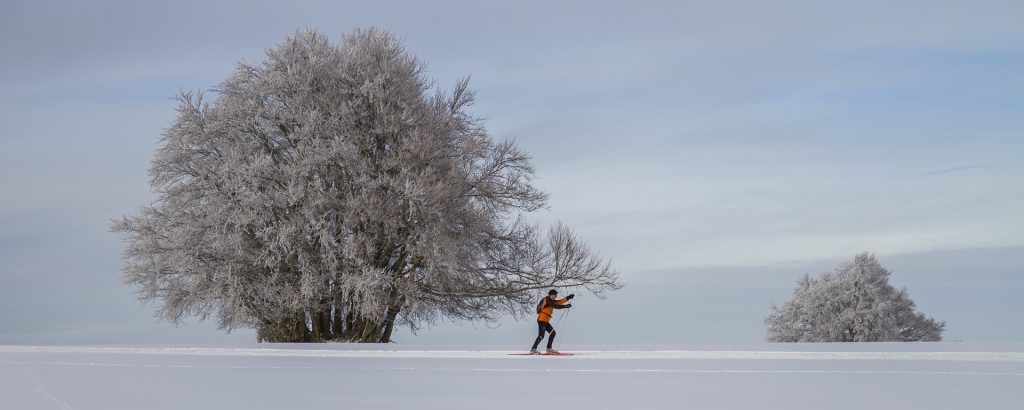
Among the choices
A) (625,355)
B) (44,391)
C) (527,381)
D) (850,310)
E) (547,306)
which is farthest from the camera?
(850,310)

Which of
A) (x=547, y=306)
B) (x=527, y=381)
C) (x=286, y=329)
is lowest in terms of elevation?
(x=527, y=381)

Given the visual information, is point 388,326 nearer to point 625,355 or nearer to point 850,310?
point 625,355

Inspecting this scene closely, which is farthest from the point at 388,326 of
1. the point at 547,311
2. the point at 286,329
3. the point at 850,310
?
the point at 850,310

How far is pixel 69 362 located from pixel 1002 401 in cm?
1472

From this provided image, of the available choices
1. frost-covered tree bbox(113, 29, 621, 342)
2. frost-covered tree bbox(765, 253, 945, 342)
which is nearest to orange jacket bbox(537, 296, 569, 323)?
Answer: frost-covered tree bbox(113, 29, 621, 342)

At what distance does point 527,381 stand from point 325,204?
1623 centimetres

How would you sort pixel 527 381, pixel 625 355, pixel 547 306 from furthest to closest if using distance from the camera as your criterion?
pixel 547 306 < pixel 625 355 < pixel 527 381

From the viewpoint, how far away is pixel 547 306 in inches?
744

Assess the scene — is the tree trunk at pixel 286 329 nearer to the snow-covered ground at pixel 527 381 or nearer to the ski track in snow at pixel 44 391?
the snow-covered ground at pixel 527 381

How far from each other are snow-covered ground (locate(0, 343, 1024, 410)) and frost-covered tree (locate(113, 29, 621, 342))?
7.84 m

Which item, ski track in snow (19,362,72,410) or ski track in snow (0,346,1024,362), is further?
ski track in snow (0,346,1024,362)

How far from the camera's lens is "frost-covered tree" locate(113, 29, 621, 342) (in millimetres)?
27344

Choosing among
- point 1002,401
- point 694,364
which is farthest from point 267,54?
point 1002,401

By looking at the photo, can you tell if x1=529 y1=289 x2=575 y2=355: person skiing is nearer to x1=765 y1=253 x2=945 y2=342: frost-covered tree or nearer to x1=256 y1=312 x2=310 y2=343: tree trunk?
x1=256 y1=312 x2=310 y2=343: tree trunk
